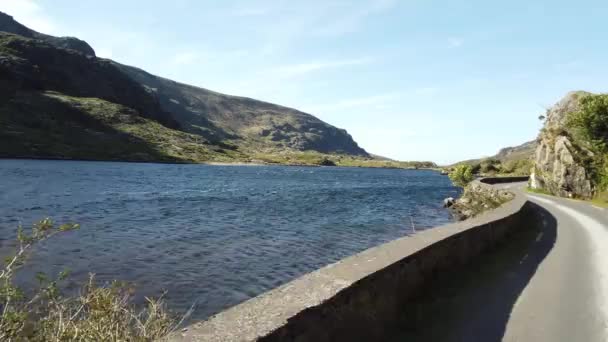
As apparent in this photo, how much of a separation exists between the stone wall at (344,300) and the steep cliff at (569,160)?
34885 millimetres

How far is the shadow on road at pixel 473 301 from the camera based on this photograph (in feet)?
22.5

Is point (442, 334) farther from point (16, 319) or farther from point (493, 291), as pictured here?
point (16, 319)

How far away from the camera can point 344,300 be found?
571cm

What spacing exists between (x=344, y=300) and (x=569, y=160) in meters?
40.4

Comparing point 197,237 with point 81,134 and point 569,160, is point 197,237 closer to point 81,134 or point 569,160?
point 569,160

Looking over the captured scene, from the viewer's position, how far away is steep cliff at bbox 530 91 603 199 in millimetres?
36562

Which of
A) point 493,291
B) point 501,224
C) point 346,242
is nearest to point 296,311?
point 493,291

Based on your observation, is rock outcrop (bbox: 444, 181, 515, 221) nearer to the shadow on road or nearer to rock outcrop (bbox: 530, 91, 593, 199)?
rock outcrop (bbox: 530, 91, 593, 199)

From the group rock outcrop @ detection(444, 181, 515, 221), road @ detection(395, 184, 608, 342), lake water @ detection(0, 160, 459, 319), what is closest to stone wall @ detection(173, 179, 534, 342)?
road @ detection(395, 184, 608, 342)

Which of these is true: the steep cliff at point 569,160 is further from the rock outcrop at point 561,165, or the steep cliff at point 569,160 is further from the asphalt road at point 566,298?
the asphalt road at point 566,298

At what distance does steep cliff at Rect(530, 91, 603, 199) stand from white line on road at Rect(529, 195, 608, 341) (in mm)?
13604

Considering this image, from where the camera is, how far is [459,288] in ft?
29.7

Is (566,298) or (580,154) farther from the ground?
(580,154)

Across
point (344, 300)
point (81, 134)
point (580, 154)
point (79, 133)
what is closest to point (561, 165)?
point (580, 154)
